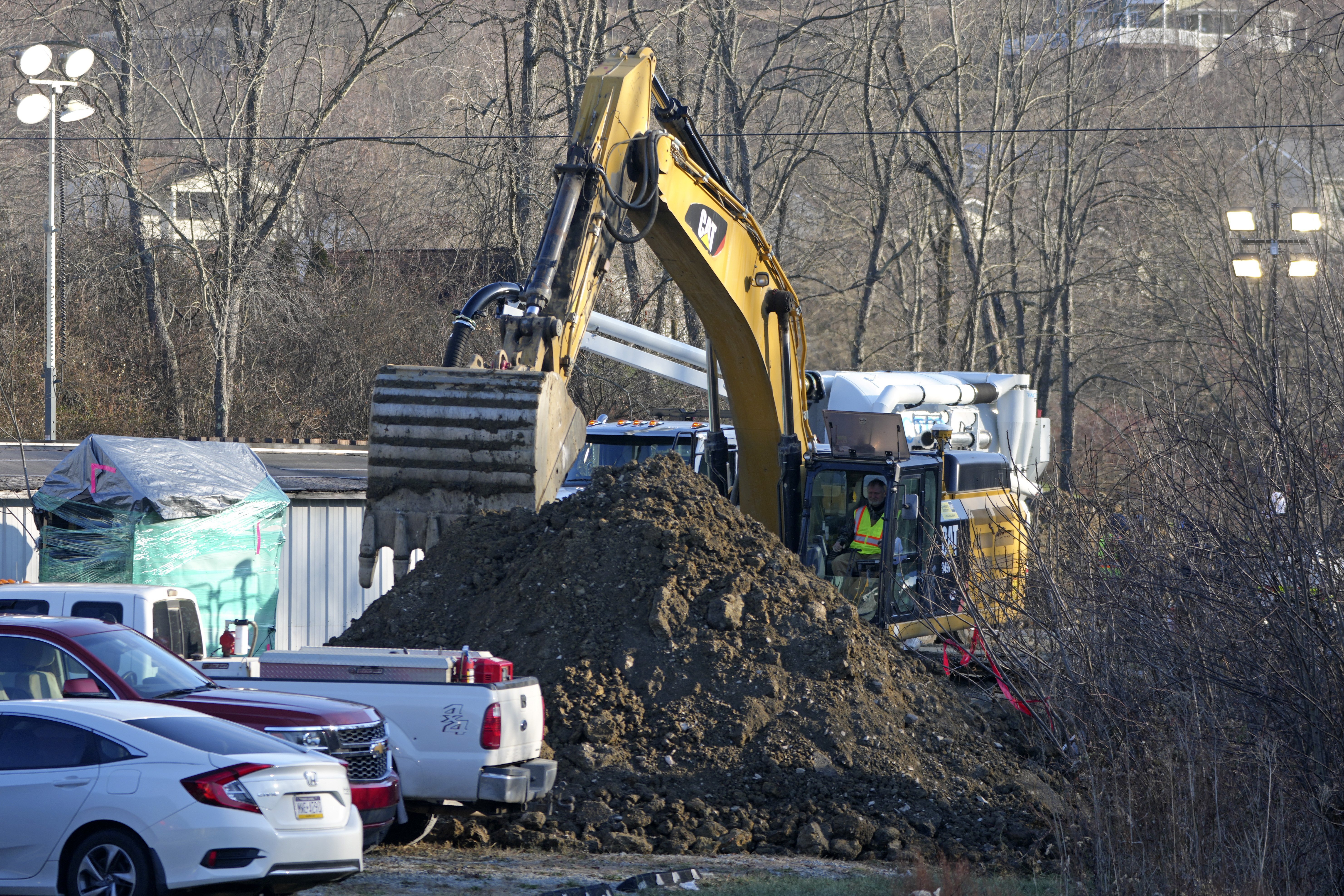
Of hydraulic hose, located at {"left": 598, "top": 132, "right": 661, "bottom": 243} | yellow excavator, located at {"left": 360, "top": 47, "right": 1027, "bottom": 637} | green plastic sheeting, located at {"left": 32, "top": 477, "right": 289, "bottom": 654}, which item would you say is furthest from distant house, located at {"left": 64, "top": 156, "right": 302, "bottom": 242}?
hydraulic hose, located at {"left": 598, "top": 132, "right": 661, "bottom": 243}

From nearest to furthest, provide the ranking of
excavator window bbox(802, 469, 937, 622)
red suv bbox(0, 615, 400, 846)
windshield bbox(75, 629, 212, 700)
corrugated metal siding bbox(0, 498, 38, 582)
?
1. red suv bbox(0, 615, 400, 846)
2. windshield bbox(75, 629, 212, 700)
3. excavator window bbox(802, 469, 937, 622)
4. corrugated metal siding bbox(0, 498, 38, 582)

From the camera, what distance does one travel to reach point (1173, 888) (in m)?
7.64

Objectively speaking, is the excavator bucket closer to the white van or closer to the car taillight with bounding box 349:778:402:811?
the car taillight with bounding box 349:778:402:811

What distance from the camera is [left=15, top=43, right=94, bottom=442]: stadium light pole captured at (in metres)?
26.8

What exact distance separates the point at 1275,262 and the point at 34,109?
2370 centimetres

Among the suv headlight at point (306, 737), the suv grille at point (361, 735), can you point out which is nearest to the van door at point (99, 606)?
the suv headlight at point (306, 737)

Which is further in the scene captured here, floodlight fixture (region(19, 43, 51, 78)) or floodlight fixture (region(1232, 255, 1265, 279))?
floodlight fixture (region(19, 43, 51, 78))

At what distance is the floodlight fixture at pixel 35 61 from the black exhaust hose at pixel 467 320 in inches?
740

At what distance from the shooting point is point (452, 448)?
10.3 m

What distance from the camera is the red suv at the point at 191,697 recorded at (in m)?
8.81

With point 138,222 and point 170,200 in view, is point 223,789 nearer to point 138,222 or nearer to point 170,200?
point 138,222

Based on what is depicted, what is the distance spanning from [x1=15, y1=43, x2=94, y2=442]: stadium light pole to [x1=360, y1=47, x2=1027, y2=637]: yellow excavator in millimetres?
16498

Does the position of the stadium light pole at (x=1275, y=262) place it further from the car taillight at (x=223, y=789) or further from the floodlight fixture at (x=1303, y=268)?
the car taillight at (x=223, y=789)

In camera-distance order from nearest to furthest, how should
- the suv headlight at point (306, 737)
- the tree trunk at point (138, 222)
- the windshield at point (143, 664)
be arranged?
1. the suv headlight at point (306, 737)
2. the windshield at point (143, 664)
3. the tree trunk at point (138, 222)
